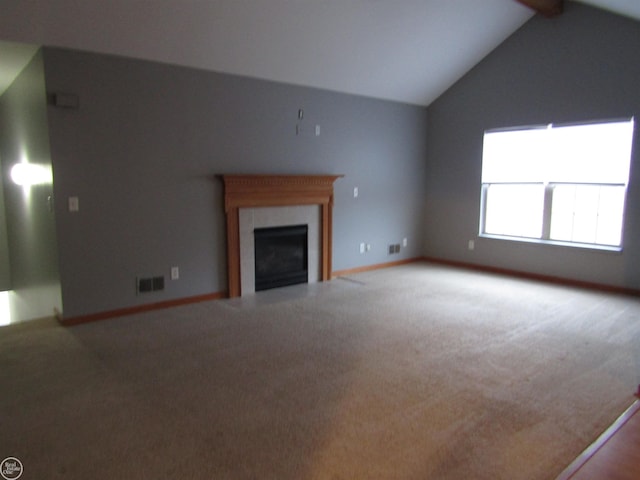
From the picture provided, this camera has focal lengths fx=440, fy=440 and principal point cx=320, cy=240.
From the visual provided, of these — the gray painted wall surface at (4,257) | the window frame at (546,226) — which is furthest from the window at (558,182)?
the gray painted wall surface at (4,257)

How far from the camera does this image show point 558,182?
561cm

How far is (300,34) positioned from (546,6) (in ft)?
9.87

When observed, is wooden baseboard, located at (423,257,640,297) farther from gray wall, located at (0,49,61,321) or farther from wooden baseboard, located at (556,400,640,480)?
gray wall, located at (0,49,61,321)

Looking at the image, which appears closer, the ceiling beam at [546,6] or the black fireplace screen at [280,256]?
the ceiling beam at [546,6]

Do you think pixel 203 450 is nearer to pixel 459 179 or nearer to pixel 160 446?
pixel 160 446

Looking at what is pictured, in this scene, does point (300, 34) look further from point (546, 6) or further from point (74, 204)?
point (546, 6)

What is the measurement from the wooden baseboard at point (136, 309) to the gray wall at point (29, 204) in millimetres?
208

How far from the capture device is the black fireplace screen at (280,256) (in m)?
5.13

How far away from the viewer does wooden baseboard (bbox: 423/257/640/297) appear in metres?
5.14

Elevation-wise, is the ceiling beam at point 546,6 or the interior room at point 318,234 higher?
the ceiling beam at point 546,6

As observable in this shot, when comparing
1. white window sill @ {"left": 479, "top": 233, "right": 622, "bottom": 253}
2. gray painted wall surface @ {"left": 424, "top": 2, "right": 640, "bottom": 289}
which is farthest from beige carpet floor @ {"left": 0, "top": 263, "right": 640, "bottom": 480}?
gray painted wall surface @ {"left": 424, "top": 2, "right": 640, "bottom": 289}

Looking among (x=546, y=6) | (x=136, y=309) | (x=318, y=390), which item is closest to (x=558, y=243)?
(x=546, y=6)

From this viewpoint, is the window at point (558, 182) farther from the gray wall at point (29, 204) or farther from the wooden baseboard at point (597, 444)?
the gray wall at point (29, 204)

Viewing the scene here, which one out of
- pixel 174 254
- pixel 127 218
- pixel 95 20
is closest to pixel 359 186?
pixel 174 254
